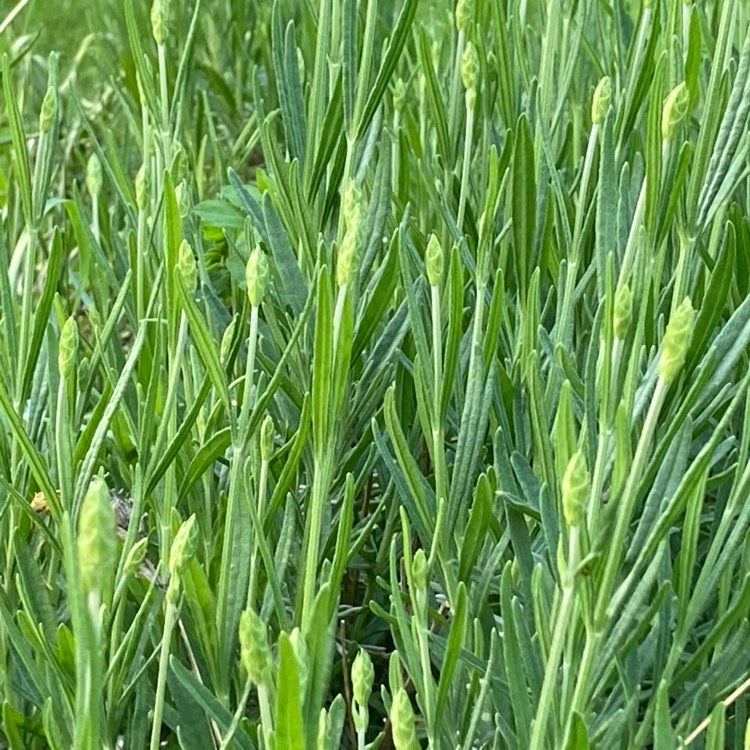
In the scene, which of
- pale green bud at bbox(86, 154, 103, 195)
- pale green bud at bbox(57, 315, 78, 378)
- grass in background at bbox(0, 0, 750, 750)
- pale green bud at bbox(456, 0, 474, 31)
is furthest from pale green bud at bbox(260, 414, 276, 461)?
pale green bud at bbox(86, 154, 103, 195)

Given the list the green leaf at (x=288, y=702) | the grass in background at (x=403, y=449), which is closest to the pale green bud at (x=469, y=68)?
the grass in background at (x=403, y=449)

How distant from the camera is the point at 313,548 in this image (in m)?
0.47

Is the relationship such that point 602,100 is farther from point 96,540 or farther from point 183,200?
point 96,540

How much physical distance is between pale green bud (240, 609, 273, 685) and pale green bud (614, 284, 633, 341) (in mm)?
182

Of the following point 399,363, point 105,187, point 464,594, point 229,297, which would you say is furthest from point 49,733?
point 105,187

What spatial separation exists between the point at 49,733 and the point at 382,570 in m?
0.24

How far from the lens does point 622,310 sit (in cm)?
42

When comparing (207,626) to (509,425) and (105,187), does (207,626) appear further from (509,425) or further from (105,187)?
(105,187)

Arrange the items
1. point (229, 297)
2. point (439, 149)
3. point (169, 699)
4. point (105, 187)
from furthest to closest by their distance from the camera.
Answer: point (105, 187) → point (229, 297) → point (439, 149) → point (169, 699)

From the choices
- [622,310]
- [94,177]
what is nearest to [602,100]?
[622,310]

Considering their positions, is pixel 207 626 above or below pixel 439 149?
below

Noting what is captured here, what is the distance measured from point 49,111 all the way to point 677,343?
0.43 meters

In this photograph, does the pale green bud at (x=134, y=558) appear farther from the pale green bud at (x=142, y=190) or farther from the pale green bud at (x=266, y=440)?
the pale green bud at (x=142, y=190)

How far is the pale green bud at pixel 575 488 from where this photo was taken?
0.38m
